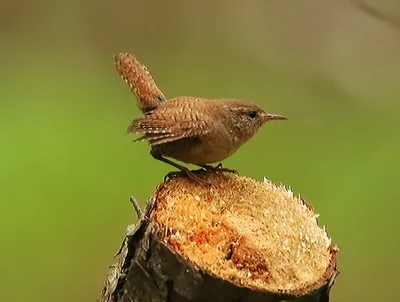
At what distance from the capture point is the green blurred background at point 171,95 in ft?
7.60

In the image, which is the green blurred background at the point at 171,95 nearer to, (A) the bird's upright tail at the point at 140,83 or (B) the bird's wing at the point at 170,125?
(A) the bird's upright tail at the point at 140,83

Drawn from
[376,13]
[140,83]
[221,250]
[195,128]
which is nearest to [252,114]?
[195,128]

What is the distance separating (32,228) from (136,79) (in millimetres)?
875

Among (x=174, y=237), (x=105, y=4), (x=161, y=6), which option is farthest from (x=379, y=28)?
(x=174, y=237)

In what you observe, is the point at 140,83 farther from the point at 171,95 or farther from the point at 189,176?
A: the point at 171,95

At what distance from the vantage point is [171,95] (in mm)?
2605

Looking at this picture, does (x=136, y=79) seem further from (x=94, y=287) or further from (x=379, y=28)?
(x=379, y=28)

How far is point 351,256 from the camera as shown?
7.57 ft

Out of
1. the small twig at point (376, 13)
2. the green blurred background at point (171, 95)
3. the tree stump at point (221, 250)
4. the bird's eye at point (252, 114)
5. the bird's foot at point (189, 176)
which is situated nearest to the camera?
the tree stump at point (221, 250)

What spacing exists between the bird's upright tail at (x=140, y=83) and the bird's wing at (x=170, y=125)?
0.54 ft

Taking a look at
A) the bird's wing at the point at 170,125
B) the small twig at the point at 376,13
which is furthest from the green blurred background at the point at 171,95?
the bird's wing at the point at 170,125

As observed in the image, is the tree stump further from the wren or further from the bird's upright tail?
the bird's upright tail

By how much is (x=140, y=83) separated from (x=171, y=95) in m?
0.91

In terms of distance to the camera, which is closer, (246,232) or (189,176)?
(246,232)
